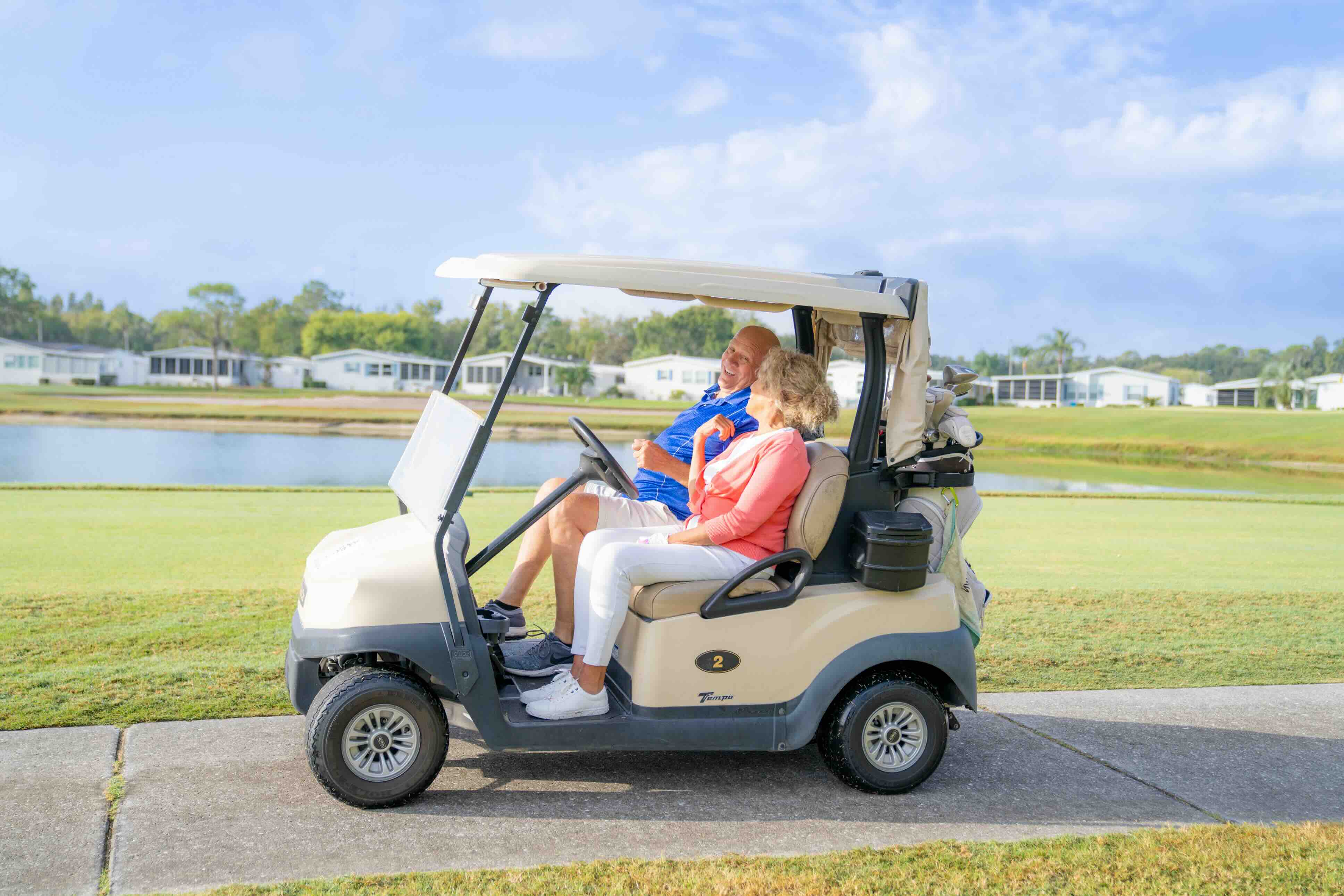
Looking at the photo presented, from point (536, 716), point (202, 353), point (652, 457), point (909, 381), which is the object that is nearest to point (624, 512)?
point (652, 457)

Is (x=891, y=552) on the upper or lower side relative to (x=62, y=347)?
lower

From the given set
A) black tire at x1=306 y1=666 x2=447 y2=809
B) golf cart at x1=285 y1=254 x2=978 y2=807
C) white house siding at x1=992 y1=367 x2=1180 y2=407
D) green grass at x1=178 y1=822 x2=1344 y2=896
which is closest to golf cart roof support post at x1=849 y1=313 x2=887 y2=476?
golf cart at x1=285 y1=254 x2=978 y2=807

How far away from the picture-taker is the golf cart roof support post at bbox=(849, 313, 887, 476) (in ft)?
13.1

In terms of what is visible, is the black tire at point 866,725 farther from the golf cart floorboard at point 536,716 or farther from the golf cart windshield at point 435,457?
the golf cart windshield at point 435,457

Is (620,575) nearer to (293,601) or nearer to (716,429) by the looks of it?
(716,429)

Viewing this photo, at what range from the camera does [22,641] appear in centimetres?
562

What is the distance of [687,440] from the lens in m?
4.95

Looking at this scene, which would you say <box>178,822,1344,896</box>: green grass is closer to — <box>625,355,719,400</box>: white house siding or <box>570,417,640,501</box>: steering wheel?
<box>570,417,640,501</box>: steering wheel

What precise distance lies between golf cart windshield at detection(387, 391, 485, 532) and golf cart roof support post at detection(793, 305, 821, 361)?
1.60 metres

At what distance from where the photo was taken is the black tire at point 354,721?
3.56 metres

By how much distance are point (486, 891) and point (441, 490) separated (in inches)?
53.6

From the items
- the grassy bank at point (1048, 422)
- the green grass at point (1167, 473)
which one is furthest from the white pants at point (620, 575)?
the grassy bank at point (1048, 422)

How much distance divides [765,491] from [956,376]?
3.23 feet

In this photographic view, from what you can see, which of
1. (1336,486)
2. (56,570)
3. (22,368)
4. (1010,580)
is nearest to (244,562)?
(56,570)
